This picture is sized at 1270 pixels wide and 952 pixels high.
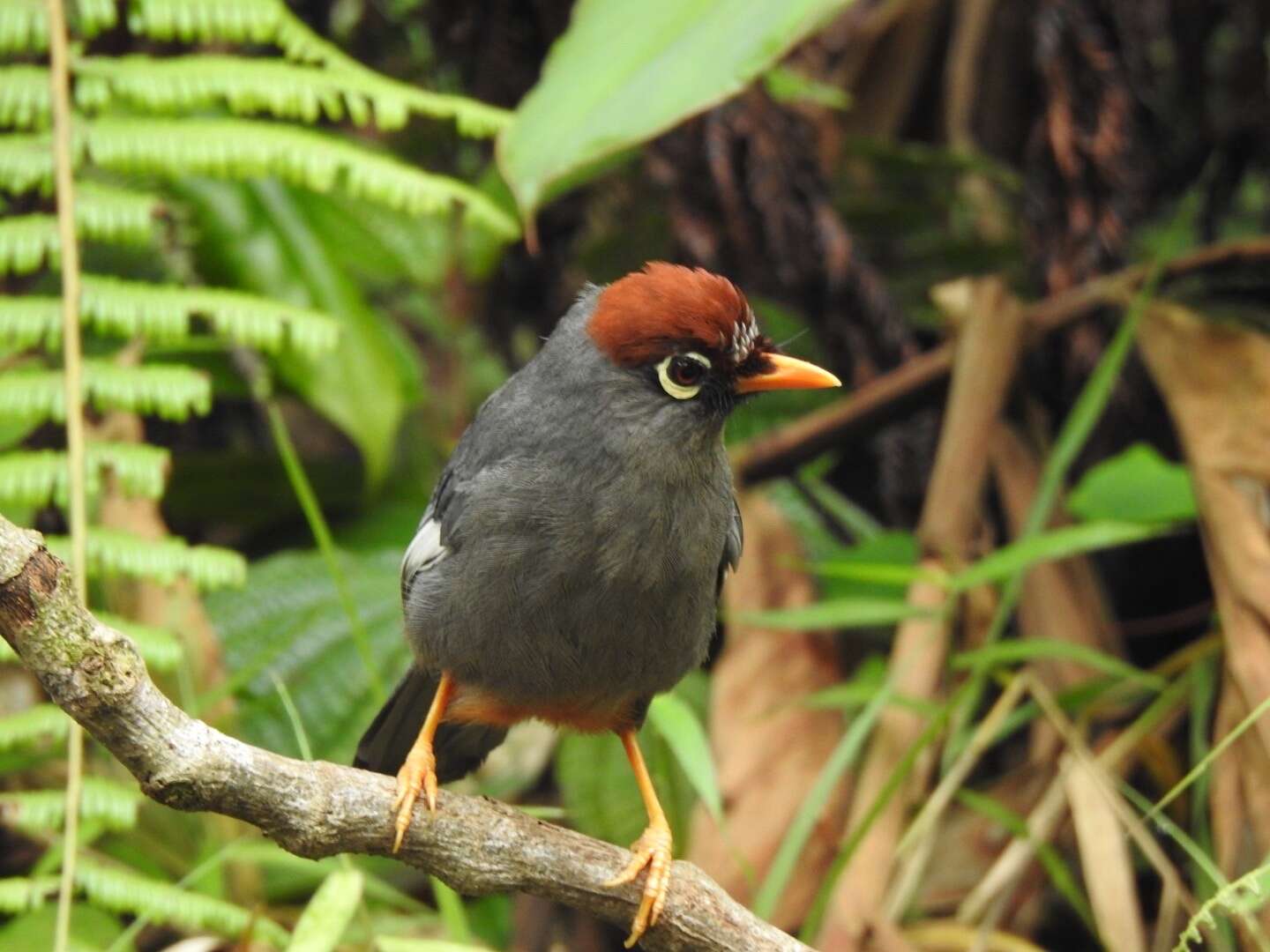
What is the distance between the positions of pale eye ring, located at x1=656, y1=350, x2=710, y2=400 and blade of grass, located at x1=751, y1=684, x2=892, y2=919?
0.98 metres

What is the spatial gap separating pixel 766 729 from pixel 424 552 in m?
1.21

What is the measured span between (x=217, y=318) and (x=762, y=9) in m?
1.48

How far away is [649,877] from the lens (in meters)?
2.62

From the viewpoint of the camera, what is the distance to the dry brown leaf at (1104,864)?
3.19 metres

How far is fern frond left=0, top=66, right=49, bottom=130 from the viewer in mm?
3668

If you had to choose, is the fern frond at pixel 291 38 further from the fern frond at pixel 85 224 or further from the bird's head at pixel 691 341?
the bird's head at pixel 691 341

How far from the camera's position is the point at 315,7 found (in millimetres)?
4875

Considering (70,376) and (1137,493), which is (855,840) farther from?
(70,376)

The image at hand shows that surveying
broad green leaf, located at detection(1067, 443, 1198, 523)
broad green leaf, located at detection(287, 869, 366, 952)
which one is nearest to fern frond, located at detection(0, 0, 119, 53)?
broad green leaf, located at detection(287, 869, 366, 952)

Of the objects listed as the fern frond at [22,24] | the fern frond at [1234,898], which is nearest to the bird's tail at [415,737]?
the fern frond at [1234,898]

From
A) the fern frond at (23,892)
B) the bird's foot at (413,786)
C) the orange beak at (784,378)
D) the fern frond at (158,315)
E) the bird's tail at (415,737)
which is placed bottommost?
the fern frond at (23,892)

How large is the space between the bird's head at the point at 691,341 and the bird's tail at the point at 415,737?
0.82 meters

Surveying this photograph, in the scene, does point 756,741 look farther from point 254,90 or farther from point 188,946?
point 254,90

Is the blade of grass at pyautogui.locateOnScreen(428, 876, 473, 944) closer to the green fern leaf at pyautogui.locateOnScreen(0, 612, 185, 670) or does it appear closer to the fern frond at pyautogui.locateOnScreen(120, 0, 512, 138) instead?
the green fern leaf at pyautogui.locateOnScreen(0, 612, 185, 670)
